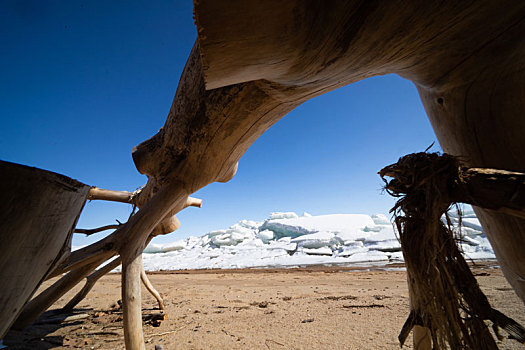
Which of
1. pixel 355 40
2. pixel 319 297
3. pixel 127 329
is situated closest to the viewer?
pixel 355 40

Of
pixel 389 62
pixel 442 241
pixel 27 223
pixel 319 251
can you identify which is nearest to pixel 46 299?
pixel 27 223

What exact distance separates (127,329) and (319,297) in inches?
122

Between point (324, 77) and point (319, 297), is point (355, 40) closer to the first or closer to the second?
point (324, 77)

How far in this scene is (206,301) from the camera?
13.0ft

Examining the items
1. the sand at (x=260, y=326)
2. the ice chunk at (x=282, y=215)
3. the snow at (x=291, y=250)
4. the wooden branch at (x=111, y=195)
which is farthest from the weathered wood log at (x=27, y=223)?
the ice chunk at (x=282, y=215)

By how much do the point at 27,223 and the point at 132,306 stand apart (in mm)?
1762

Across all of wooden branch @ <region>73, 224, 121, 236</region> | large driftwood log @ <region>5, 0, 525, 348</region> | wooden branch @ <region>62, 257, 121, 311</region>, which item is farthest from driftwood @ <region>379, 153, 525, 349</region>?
wooden branch @ <region>62, 257, 121, 311</region>

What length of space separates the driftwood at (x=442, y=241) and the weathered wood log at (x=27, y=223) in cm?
100

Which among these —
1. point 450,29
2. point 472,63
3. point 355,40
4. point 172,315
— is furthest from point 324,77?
point 172,315

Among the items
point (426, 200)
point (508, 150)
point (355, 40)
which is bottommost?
point (426, 200)

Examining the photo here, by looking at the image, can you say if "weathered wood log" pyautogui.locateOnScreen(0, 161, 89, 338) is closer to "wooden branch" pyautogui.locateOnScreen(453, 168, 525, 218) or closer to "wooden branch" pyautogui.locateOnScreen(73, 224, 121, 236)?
"wooden branch" pyautogui.locateOnScreen(453, 168, 525, 218)

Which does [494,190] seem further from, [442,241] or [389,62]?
[389,62]

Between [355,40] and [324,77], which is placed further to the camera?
[324,77]

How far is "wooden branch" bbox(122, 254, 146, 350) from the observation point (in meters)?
1.76
